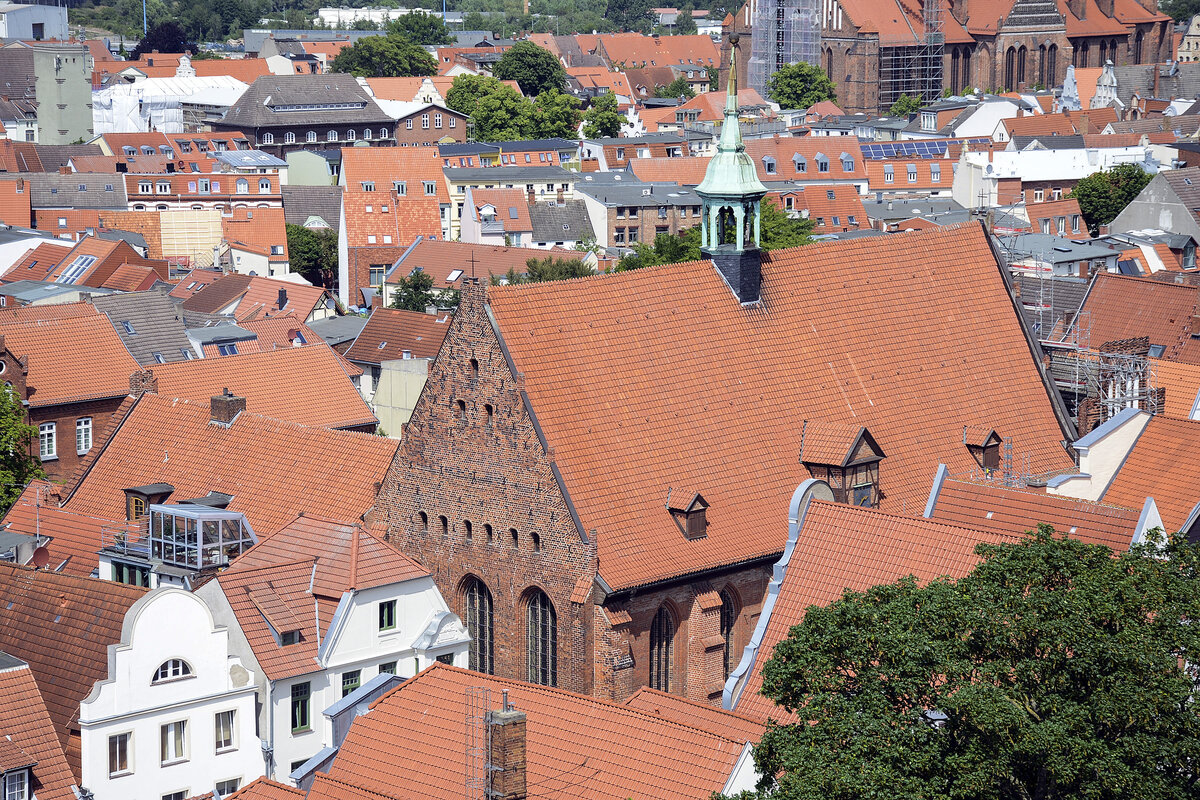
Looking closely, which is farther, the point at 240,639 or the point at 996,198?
the point at 996,198

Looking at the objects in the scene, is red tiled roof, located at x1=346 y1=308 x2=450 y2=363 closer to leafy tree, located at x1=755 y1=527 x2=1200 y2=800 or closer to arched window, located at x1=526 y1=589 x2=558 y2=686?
arched window, located at x1=526 y1=589 x2=558 y2=686

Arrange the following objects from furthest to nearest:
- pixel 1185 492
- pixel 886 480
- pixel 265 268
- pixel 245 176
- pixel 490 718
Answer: pixel 245 176
pixel 265 268
pixel 886 480
pixel 1185 492
pixel 490 718

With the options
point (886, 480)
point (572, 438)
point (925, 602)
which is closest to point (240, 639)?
point (572, 438)

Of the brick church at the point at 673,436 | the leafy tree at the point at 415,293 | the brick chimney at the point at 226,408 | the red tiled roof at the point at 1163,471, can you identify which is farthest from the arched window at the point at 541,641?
the leafy tree at the point at 415,293

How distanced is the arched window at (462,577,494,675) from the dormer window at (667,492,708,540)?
5156 mm

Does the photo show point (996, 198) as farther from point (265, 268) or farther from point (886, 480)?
point (886, 480)

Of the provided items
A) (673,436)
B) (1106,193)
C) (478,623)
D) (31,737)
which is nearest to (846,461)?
(673,436)

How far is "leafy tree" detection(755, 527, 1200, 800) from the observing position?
27594 millimetres

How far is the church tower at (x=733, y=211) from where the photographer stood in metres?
52.6

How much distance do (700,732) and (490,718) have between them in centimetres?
395

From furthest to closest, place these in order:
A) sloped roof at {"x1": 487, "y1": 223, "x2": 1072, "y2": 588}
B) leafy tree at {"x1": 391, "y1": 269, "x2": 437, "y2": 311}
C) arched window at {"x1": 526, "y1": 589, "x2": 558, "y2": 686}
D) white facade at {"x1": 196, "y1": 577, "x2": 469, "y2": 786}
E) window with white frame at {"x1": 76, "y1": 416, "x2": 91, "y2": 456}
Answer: leafy tree at {"x1": 391, "y1": 269, "x2": 437, "y2": 311}, window with white frame at {"x1": 76, "y1": 416, "x2": 91, "y2": 456}, white facade at {"x1": 196, "y1": 577, "x2": 469, "y2": 786}, sloped roof at {"x1": 487, "y1": 223, "x2": 1072, "y2": 588}, arched window at {"x1": 526, "y1": 589, "x2": 558, "y2": 686}

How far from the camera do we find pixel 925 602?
98.2 ft

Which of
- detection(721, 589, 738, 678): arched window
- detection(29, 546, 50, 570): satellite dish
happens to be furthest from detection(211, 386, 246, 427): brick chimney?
detection(721, 589, 738, 678): arched window

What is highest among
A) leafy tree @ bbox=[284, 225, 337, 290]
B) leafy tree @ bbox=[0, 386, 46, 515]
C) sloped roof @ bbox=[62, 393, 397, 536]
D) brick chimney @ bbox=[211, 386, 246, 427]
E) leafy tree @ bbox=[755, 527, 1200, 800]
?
leafy tree @ bbox=[755, 527, 1200, 800]
